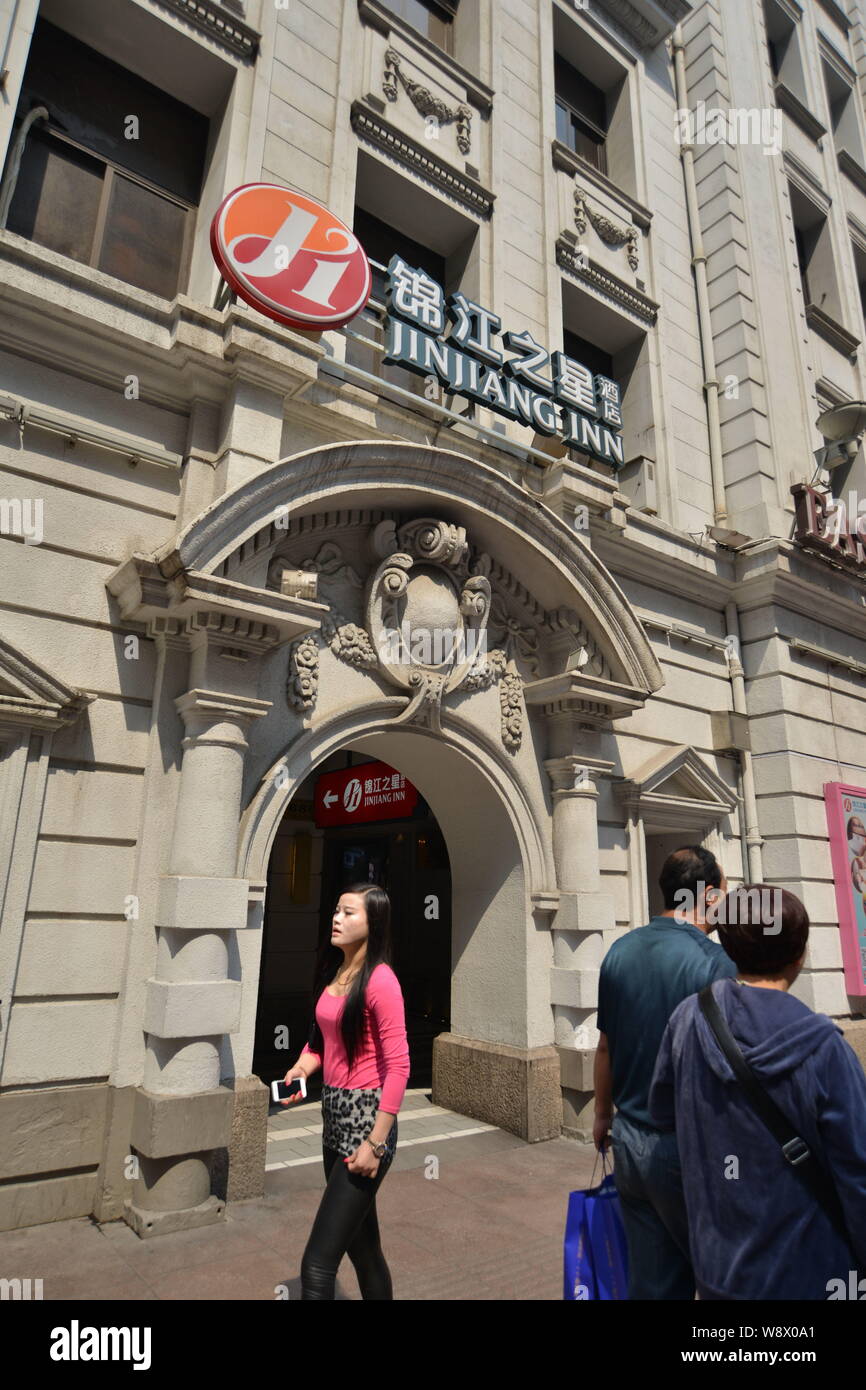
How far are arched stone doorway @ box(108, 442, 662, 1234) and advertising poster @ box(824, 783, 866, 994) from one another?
3739 mm

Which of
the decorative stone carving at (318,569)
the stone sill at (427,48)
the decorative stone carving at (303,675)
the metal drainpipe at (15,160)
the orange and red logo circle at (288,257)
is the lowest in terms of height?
the decorative stone carving at (303,675)

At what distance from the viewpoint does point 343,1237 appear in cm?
332

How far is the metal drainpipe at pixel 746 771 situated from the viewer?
418 inches

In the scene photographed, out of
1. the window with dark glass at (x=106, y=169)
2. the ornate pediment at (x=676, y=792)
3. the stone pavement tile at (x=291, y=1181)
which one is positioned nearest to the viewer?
the stone pavement tile at (x=291, y=1181)

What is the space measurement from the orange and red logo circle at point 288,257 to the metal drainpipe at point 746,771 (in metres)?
6.73

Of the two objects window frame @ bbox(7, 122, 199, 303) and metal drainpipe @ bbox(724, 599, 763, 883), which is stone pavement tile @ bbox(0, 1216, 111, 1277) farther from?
metal drainpipe @ bbox(724, 599, 763, 883)

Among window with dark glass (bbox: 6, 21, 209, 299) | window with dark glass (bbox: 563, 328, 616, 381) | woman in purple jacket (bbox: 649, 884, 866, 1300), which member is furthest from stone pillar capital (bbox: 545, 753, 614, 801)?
window with dark glass (bbox: 563, 328, 616, 381)

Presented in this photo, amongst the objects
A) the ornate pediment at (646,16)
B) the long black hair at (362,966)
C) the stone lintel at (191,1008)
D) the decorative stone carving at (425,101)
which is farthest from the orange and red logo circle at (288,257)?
the ornate pediment at (646,16)

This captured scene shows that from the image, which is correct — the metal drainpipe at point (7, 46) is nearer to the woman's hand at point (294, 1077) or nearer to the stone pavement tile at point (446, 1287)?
the woman's hand at point (294, 1077)

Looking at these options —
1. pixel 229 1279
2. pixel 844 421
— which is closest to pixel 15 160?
pixel 229 1279

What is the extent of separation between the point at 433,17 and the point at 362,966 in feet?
43.7

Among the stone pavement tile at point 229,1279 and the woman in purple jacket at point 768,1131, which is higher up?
the woman in purple jacket at point 768,1131

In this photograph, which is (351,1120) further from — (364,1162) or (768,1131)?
(768,1131)
